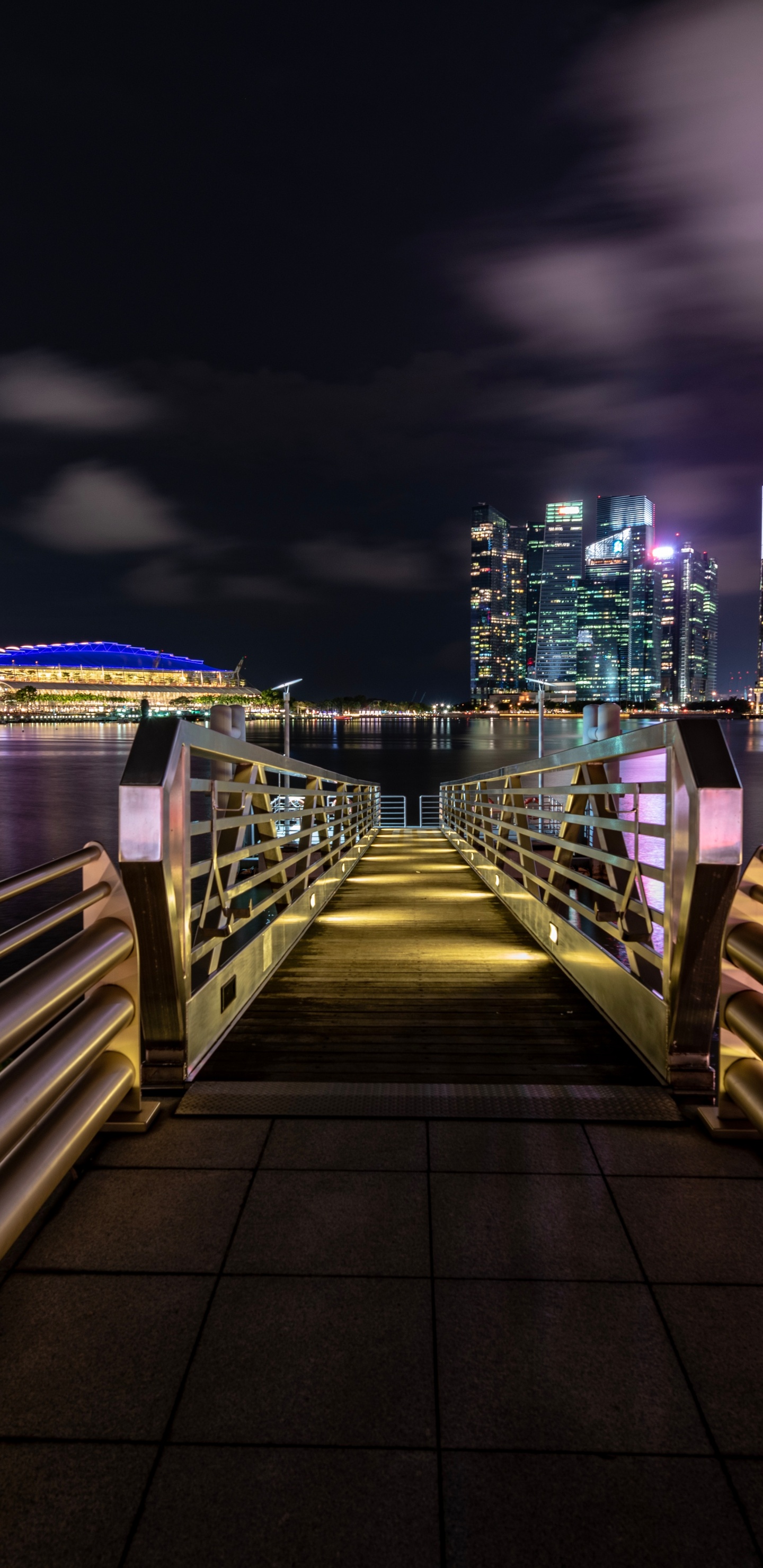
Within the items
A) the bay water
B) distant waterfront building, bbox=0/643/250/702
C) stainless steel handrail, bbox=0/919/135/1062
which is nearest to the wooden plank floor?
stainless steel handrail, bbox=0/919/135/1062

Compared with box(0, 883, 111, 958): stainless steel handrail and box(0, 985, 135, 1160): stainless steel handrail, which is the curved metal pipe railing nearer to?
box(0, 985, 135, 1160): stainless steel handrail

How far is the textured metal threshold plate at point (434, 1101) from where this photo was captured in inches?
113

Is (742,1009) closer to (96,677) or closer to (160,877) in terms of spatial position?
(160,877)

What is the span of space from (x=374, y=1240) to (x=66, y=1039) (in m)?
1.00

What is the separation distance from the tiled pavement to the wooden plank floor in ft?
2.28

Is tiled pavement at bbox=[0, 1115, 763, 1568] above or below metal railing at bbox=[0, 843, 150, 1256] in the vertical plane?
below

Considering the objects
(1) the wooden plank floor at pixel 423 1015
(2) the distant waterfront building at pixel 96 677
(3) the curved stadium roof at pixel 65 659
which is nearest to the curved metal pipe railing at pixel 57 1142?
(1) the wooden plank floor at pixel 423 1015

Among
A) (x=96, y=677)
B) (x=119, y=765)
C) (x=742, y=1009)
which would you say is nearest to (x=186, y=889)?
(x=742, y=1009)

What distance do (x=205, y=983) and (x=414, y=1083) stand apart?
0.97 metres

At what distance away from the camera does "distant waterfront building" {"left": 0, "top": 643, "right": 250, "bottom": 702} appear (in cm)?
17200

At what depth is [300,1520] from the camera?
1432 mm

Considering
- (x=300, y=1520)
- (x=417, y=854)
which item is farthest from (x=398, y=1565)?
(x=417, y=854)

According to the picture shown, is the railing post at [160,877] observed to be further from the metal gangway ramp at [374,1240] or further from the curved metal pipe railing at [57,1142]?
the curved metal pipe railing at [57,1142]

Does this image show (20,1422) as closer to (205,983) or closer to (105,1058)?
(105,1058)
